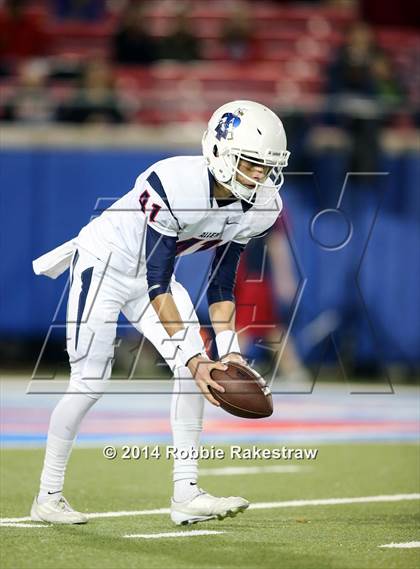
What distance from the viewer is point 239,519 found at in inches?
215

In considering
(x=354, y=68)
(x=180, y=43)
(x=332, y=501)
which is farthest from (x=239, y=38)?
(x=332, y=501)

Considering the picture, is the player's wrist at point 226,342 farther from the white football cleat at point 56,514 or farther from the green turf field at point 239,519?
the white football cleat at point 56,514

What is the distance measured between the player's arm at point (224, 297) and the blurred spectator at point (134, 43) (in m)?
7.14

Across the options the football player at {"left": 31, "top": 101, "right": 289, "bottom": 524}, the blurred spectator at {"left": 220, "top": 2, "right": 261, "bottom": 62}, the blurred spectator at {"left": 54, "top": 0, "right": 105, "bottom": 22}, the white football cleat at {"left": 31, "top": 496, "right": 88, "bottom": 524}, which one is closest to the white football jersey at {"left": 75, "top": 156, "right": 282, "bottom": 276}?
the football player at {"left": 31, "top": 101, "right": 289, "bottom": 524}

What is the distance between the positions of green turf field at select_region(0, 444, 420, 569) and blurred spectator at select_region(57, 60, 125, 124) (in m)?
4.35

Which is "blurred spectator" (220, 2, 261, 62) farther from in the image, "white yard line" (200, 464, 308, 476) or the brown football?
the brown football

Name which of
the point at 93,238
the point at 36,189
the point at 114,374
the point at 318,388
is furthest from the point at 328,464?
the point at 36,189

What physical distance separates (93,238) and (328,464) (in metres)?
2.53

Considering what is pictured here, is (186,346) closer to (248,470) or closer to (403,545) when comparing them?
(403,545)

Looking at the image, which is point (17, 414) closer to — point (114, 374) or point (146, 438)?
point (146, 438)

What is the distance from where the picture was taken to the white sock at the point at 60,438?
5.14 metres

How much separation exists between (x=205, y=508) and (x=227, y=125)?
1.57m

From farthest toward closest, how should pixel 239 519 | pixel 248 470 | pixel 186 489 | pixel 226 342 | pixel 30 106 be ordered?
pixel 30 106 → pixel 248 470 → pixel 239 519 → pixel 226 342 → pixel 186 489


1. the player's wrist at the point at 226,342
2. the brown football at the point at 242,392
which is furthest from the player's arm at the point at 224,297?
the brown football at the point at 242,392
